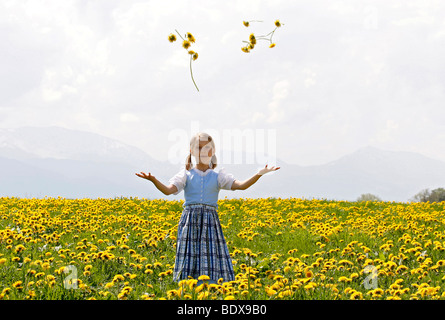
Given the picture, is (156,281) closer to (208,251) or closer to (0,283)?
(208,251)

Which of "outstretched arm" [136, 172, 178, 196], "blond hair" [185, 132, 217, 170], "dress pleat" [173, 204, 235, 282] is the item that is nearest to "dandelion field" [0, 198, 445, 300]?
"dress pleat" [173, 204, 235, 282]

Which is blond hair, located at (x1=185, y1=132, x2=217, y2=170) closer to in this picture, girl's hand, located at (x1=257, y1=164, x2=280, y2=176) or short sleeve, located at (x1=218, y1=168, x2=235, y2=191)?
short sleeve, located at (x1=218, y1=168, x2=235, y2=191)

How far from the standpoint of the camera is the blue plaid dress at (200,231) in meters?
5.81

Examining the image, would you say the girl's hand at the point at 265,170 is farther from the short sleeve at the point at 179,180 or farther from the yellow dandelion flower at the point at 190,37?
the yellow dandelion flower at the point at 190,37

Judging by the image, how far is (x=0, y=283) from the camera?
5.91 meters

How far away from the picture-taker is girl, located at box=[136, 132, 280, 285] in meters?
5.80

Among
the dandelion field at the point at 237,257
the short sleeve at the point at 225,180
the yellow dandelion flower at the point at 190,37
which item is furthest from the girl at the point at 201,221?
the yellow dandelion flower at the point at 190,37

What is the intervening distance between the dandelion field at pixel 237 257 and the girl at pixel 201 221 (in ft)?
1.12

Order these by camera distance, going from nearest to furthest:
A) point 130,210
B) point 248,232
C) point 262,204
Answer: point 248,232 < point 130,210 < point 262,204

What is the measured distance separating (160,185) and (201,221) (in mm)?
773

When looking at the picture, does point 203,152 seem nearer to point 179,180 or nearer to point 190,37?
point 179,180

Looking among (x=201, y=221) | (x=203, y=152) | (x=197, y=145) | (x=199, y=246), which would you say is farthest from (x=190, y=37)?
(x=199, y=246)
